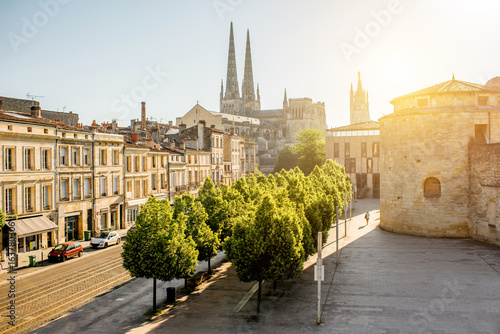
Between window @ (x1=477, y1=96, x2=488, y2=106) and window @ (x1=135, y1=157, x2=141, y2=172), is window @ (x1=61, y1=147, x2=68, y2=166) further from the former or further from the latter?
window @ (x1=477, y1=96, x2=488, y2=106)

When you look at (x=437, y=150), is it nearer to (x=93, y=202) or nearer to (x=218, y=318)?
(x=218, y=318)

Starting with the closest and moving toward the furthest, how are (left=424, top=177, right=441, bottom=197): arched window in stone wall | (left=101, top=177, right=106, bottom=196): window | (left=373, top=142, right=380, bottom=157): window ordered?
(left=424, top=177, right=441, bottom=197): arched window in stone wall, (left=101, top=177, right=106, bottom=196): window, (left=373, top=142, right=380, bottom=157): window

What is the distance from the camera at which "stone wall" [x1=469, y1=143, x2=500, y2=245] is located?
1179 inches

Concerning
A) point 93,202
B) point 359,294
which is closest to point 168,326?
point 359,294

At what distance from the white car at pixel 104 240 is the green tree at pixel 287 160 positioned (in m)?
63.5

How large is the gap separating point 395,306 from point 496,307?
4.22m

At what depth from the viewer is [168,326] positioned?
16219 millimetres

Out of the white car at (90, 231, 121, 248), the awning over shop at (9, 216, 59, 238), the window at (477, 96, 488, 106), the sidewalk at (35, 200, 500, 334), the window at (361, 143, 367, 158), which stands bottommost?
the sidewalk at (35, 200, 500, 334)

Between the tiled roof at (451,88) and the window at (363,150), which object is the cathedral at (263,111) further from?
the tiled roof at (451,88)

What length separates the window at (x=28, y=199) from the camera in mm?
30172

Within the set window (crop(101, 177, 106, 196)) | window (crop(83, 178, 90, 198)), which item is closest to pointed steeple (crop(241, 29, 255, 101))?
window (crop(101, 177, 106, 196))

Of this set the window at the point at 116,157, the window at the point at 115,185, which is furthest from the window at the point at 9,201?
the window at the point at 116,157

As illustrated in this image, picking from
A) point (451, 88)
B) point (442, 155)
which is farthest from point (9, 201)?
point (451, 88)

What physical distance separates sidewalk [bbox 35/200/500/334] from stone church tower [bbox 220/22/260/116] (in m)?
122
